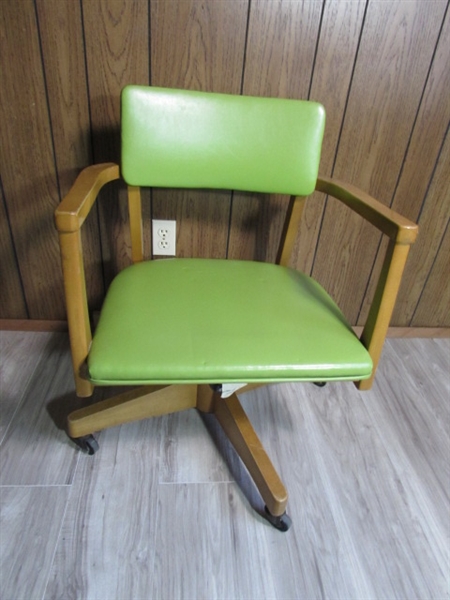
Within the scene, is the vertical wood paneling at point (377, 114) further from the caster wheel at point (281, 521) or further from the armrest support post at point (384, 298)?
the caster wheel at point (281, 521)

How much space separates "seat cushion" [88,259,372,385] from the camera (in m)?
0.67

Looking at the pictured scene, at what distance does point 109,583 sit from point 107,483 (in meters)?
0.20

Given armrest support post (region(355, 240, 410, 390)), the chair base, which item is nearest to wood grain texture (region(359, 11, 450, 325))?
armrest support post (region(355, 240, 410, 390))

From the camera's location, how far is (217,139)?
2.91 feet

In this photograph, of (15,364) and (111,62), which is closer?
(111,62)

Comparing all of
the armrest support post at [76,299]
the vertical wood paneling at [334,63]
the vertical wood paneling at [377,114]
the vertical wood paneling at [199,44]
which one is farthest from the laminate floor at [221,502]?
the vertical wood paneling at [199,44]

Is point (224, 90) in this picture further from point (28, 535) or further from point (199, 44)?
point (28, 535)

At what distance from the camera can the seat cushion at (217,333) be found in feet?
2.18

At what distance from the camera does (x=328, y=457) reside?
3.35ft

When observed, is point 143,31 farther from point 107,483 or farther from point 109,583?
point 109,583

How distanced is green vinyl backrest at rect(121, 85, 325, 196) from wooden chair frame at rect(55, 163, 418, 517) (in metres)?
0.07

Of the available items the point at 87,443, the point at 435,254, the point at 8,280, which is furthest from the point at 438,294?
the point at 8,280

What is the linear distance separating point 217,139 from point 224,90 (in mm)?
224

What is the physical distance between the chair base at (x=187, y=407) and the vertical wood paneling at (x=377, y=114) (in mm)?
562
